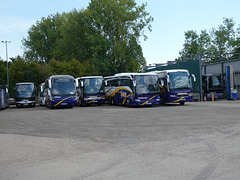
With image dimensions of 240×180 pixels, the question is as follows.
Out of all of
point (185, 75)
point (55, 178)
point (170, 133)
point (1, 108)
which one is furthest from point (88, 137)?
A: point (1, 108)

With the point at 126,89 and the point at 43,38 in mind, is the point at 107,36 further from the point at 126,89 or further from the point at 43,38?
the point at 126,89

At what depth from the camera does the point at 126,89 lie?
25.8m

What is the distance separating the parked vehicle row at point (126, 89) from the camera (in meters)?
24.4

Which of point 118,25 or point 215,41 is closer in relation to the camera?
point 118,25

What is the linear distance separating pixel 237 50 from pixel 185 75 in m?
46.6

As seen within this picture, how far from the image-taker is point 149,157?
6.72 meters

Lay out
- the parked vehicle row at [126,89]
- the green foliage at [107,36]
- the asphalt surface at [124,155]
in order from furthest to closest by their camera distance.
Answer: the green foliage at [107,36]
the parked vehicle row at [126,89]
the asphalt surface at [124,155]

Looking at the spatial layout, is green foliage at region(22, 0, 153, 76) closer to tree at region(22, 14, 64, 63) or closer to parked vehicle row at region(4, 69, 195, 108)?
tree at region(22, 14, 64, 63)

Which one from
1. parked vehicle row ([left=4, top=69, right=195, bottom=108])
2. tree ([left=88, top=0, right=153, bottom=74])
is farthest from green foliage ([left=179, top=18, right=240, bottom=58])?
parked vehicle row ([left=4, top=69, right=195, bottom=108])

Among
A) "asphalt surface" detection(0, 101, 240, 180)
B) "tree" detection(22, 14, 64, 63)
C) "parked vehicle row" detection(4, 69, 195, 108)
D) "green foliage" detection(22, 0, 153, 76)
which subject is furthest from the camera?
"tree" detection(22, 14, 64, 63)

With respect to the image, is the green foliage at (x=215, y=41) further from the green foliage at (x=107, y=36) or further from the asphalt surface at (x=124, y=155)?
the asphalt surface at (x=124, y=155)

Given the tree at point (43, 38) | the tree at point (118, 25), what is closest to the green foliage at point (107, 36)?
the tree at point (118, 25)

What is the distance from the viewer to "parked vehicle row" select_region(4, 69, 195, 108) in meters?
24.4

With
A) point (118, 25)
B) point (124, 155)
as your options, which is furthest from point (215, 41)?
point (124, 155)
